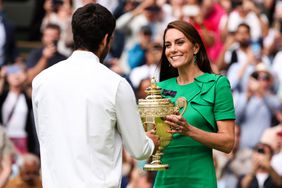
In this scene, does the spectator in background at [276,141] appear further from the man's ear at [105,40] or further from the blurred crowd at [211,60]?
the man's ear at [105,40]

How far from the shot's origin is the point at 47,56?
13984 millimetres

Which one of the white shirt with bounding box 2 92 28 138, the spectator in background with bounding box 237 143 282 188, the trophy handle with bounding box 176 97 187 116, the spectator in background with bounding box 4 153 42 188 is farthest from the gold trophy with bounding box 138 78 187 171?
the white shirt with bounding box 2 92 28 138

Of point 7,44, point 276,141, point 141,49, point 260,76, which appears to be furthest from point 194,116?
point 7,44

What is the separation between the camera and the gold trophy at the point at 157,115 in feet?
21.5

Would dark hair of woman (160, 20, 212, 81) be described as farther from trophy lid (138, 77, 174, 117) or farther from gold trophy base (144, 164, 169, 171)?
gold trophy base (144, 164, 169, 171)

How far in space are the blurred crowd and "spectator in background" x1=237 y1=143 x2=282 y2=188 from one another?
0.01m

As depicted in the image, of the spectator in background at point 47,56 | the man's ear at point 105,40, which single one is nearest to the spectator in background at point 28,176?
the spectator in background at point 47,56

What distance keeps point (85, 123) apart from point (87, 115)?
4 cm

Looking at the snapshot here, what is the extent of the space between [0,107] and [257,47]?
3.18m

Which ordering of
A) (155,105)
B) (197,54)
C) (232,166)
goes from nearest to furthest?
1. (155,105)
2. (197,54)
3. (232,166)

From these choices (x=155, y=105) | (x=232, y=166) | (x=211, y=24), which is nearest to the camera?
(x=155, y=105)

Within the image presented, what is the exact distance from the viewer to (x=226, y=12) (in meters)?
14.5

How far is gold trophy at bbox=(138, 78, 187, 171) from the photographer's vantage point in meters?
6.55

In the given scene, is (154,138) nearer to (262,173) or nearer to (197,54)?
(197,54)
